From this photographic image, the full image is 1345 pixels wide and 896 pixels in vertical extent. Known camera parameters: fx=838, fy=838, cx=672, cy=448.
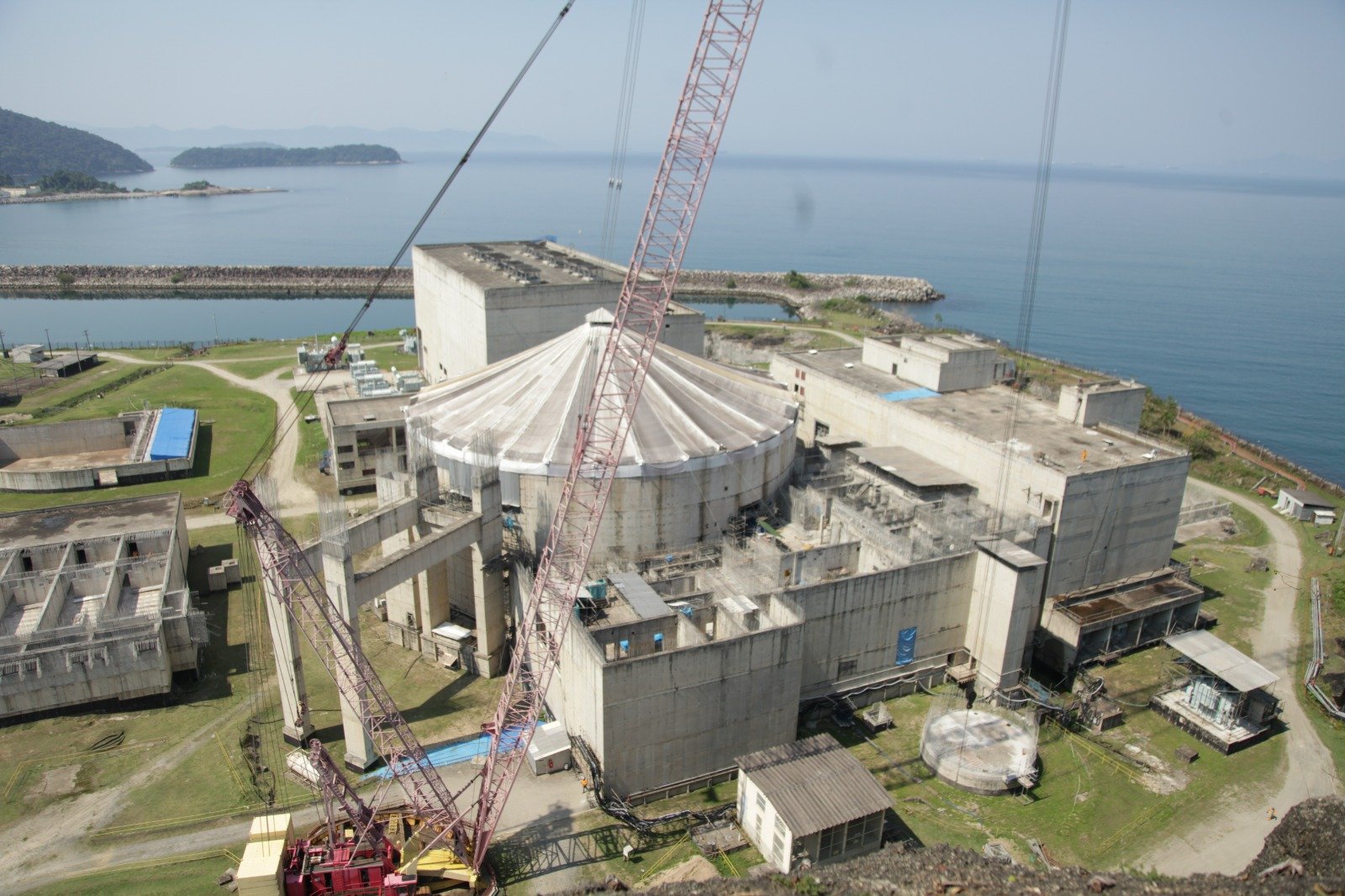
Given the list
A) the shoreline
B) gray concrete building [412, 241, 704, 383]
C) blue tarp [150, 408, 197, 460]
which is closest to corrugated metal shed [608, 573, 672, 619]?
gray concrete building [412, 241, 704, 383]

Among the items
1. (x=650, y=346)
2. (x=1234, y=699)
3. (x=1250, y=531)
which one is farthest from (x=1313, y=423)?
(x=650, y=346)

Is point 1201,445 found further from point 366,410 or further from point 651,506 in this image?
point 366,410

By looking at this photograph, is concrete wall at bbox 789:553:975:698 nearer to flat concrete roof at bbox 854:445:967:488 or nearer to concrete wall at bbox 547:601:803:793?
concrete wall at bbox 547:601:803:793

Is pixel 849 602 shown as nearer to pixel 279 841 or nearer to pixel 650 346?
pixel 650 346

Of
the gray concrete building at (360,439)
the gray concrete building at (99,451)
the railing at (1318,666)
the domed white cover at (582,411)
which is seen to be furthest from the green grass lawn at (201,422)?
the railing at (1318,666)

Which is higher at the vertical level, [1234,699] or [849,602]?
[849,602]

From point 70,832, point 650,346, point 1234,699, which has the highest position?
point 650,346

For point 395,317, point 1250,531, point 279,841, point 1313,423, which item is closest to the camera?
point 279,841

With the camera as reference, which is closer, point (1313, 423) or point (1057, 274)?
point (1313, 423)

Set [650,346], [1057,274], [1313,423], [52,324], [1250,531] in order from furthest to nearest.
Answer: [1057,274] → [52,324] → [1313,423] → [1250,531] → [650,346]
